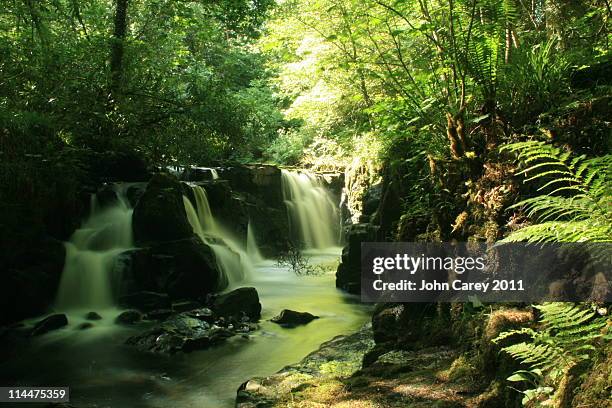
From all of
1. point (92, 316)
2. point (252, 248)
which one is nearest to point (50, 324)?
point (92, 316)

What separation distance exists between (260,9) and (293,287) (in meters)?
6.92

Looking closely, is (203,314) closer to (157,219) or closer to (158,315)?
(158,315)

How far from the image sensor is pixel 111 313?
8.09 m

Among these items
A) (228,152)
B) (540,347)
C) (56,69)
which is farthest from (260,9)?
(540,347)

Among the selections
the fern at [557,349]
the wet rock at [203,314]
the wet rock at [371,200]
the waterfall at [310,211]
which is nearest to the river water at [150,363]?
the wet rock at [203,314]

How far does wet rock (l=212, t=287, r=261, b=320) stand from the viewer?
7.84m

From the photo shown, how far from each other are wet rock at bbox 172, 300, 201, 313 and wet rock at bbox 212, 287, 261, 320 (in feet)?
1.85

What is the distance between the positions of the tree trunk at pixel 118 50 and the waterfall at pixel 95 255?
2.78 metres

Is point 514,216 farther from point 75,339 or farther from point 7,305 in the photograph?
point 7,305

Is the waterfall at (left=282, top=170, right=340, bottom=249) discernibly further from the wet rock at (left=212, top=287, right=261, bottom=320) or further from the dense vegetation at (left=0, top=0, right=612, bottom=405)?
the wet rock at (left=212, top=287, right=261, bottom=320)

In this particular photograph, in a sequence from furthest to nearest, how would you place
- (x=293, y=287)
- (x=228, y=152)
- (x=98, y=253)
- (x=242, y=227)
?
(x=228, y=152), (x=242, y=227), (x=293, y=287), (x=98, y=253)

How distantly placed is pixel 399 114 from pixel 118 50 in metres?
8.78

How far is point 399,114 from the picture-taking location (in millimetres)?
5355

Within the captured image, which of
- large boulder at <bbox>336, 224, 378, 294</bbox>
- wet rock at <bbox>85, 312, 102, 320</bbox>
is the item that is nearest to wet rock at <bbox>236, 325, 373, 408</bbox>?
large boulder at <bbox>336, 224, 378, 294</bbox>
